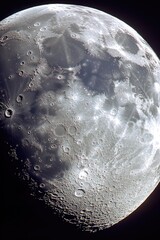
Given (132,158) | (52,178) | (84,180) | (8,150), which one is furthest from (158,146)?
(8,150)

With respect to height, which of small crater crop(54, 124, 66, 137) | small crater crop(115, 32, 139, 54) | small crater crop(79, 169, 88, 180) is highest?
small crater crop(115, 32, 139, 54)

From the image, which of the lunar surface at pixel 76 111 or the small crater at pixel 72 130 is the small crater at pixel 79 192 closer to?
the lunar surface at pixel 76 111

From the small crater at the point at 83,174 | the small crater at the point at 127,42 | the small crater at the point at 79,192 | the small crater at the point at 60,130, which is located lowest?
the small crater at the point at 79,192

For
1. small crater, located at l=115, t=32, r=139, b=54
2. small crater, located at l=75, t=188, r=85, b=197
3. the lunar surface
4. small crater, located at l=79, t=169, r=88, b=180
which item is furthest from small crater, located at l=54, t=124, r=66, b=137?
small crater, located at l=115, t=32, r=139, b=54

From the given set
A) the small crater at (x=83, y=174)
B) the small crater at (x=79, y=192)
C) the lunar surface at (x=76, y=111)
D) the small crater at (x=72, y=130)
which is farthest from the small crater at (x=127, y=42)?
the small crater at (x=79, y=192)

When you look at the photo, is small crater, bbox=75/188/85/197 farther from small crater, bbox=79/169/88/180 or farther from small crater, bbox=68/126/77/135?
small crater, bbox=68/126/77/135

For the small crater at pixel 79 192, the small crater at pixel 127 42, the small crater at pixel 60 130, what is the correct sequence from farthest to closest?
the small crater at pixel 127 42
the small crater at pixel 79 192
the small crater at pixel 60 130

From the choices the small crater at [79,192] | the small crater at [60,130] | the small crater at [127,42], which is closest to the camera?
the small crater at [60,130]

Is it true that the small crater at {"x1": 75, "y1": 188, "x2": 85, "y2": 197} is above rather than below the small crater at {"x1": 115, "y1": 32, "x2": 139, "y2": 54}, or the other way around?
below
